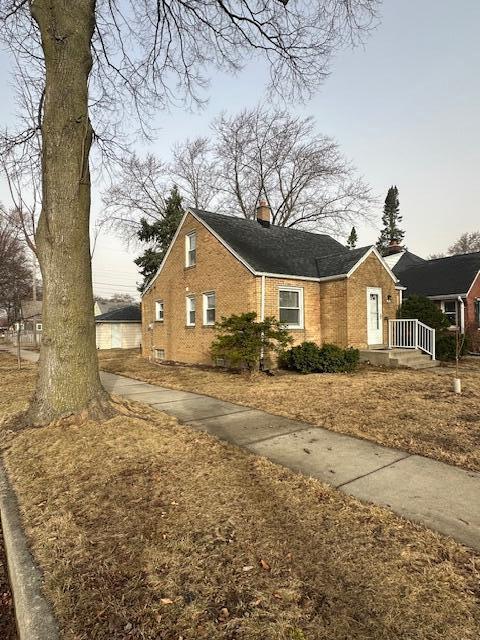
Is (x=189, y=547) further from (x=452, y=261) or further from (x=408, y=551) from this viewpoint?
(x=452, y=261)

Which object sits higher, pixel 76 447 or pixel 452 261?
pixel 452 261

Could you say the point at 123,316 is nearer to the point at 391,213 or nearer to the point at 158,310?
the point at 158,310

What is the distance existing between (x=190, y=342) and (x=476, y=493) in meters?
13.1

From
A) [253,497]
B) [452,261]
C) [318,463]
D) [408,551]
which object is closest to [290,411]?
[318,463]

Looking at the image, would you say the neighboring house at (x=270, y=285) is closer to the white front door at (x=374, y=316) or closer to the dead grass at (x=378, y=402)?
the white front door at (x=374, y=316)

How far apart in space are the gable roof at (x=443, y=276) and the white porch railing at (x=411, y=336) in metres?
6.58

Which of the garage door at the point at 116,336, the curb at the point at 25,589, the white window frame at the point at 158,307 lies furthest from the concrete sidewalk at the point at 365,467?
the garage door at the point at 116,336

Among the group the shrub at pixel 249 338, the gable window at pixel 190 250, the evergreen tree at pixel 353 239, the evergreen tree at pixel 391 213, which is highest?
the evergreen tree at pixel 391 213

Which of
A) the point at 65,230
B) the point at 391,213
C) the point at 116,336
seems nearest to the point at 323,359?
the point at 65,230

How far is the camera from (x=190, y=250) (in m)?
16.1

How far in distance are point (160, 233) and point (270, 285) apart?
717 inches

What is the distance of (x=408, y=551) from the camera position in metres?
2.46

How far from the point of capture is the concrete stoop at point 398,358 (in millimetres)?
12711

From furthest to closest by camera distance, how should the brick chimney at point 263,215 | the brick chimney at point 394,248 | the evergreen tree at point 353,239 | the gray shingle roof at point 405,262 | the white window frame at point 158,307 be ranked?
the evergreen tree at point 353,239 < the brick chimney at point 394,248 < the gray shingle roof at point 405,262 < the white window frame at point 158,307 < the brick chimney at point 263,215
